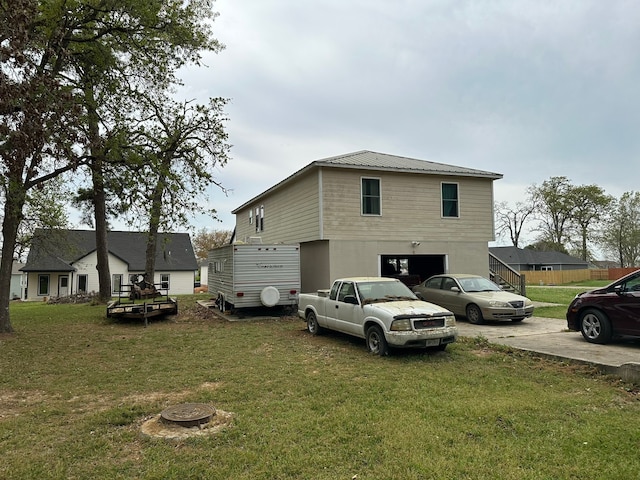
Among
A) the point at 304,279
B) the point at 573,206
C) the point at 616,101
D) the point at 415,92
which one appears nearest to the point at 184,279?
the point at 304,279

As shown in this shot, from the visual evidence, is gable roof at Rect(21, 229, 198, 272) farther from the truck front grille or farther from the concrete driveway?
the truck front grille

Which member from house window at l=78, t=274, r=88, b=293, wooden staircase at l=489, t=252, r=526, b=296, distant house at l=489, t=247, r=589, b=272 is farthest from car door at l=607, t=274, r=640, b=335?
distant house at l=489, t=247, r=589, b=272

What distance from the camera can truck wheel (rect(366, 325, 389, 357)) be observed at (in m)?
7.98

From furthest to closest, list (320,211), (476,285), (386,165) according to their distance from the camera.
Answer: (386,165) < (320,211) < (476,285)

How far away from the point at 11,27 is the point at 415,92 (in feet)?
35.7

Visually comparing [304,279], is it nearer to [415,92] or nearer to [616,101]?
[415,92]

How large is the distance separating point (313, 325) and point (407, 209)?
24.9 ft

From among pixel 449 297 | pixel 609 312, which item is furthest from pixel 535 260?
pixel 609 312

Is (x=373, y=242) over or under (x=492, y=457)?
over

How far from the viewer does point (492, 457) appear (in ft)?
12.5

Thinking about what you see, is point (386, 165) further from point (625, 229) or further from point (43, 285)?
point (625, 229)

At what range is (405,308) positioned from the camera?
8.16 metres

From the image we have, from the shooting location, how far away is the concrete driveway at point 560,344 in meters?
6.62

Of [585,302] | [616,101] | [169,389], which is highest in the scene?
[616,101]
